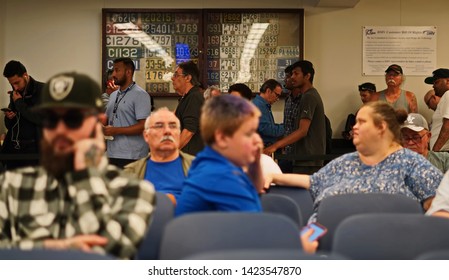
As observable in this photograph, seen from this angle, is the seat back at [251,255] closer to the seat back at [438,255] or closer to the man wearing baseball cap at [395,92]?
the seat back at [438,255]

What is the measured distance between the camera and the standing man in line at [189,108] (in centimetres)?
364

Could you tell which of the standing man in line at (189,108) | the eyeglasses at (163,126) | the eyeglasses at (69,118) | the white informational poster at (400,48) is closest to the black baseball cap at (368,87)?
the white informational poster at (400,48)

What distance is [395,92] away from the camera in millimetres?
6703

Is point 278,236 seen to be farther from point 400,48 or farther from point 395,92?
point 400,48

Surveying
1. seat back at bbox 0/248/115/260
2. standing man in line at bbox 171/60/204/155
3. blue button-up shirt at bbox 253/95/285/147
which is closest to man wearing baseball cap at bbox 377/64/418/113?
blue button-up shirt at bbox 253/95/285/147

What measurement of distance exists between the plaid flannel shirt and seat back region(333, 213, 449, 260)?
0.71 meters

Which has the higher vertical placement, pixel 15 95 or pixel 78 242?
pixel 15 95

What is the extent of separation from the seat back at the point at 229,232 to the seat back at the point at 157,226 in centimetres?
33

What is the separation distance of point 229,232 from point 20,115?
1.30 meters

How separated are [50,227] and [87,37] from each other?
507 centimetres

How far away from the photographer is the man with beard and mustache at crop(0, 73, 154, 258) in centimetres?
197

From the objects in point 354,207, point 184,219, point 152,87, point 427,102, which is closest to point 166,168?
point 354,207

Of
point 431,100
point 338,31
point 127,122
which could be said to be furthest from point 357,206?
point 338,31

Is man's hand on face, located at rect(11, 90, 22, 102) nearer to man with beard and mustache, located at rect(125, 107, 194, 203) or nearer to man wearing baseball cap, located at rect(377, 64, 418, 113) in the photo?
man with beard and mustache, located at rect(125, 107, 194, 203)
